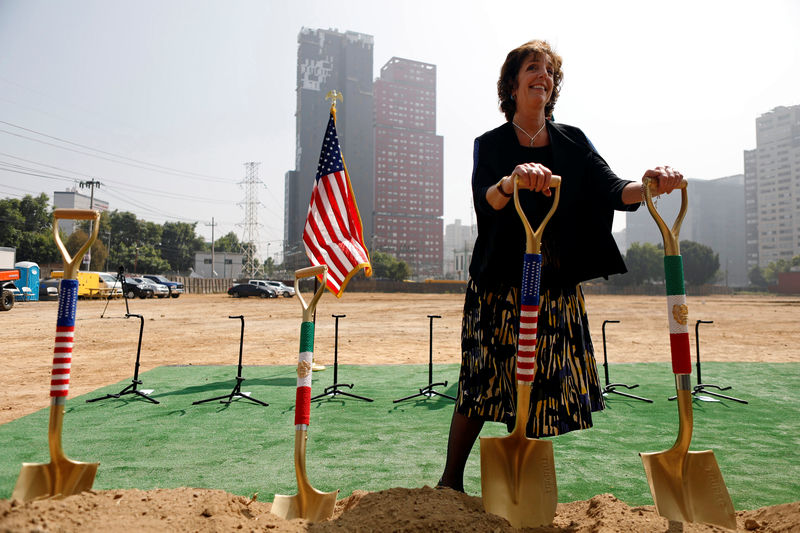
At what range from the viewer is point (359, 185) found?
100500 mm

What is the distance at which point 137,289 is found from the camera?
2984cm

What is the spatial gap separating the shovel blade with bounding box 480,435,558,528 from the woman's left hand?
1.05m

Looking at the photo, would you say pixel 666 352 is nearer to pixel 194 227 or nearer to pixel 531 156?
pixel 531 156

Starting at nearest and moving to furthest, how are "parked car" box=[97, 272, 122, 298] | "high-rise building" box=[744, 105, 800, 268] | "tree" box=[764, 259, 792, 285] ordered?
"parked car" box=[97, 272, 122, 298]
"tree" box=[764, 259, 792, 285]
"high-rise building" box=[744, 105, 800, 268]

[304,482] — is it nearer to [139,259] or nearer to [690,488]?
[690,488]

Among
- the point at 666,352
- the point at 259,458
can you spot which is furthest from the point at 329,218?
Result: the point at 666,352

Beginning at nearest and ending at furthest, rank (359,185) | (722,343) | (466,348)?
(466,348) < (722,343) < (359,185)

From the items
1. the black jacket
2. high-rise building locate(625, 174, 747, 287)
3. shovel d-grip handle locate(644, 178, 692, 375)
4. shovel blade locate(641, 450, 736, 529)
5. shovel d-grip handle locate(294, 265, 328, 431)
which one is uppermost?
high-rise building locate(625, 174, 747, 287)

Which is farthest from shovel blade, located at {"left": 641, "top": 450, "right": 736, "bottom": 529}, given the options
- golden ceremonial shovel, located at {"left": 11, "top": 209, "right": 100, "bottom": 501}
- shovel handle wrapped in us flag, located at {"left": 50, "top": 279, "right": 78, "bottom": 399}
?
shovel handle wrapped in us flag, located at {"left": 50, "top": 279, "right": 78, "bottom": 399}

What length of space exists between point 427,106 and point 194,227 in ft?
260

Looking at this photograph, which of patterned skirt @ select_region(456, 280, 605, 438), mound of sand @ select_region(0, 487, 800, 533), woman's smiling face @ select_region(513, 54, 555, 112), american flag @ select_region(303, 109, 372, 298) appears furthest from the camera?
american flag @ select_region(303, 109, 372, 298)

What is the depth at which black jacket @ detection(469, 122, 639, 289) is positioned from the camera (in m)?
1.99

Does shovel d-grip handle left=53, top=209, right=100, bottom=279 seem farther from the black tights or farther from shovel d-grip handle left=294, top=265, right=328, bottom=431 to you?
the black tights

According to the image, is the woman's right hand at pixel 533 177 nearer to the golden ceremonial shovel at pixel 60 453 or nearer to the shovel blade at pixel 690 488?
the shovel blade at pixel 690 488
